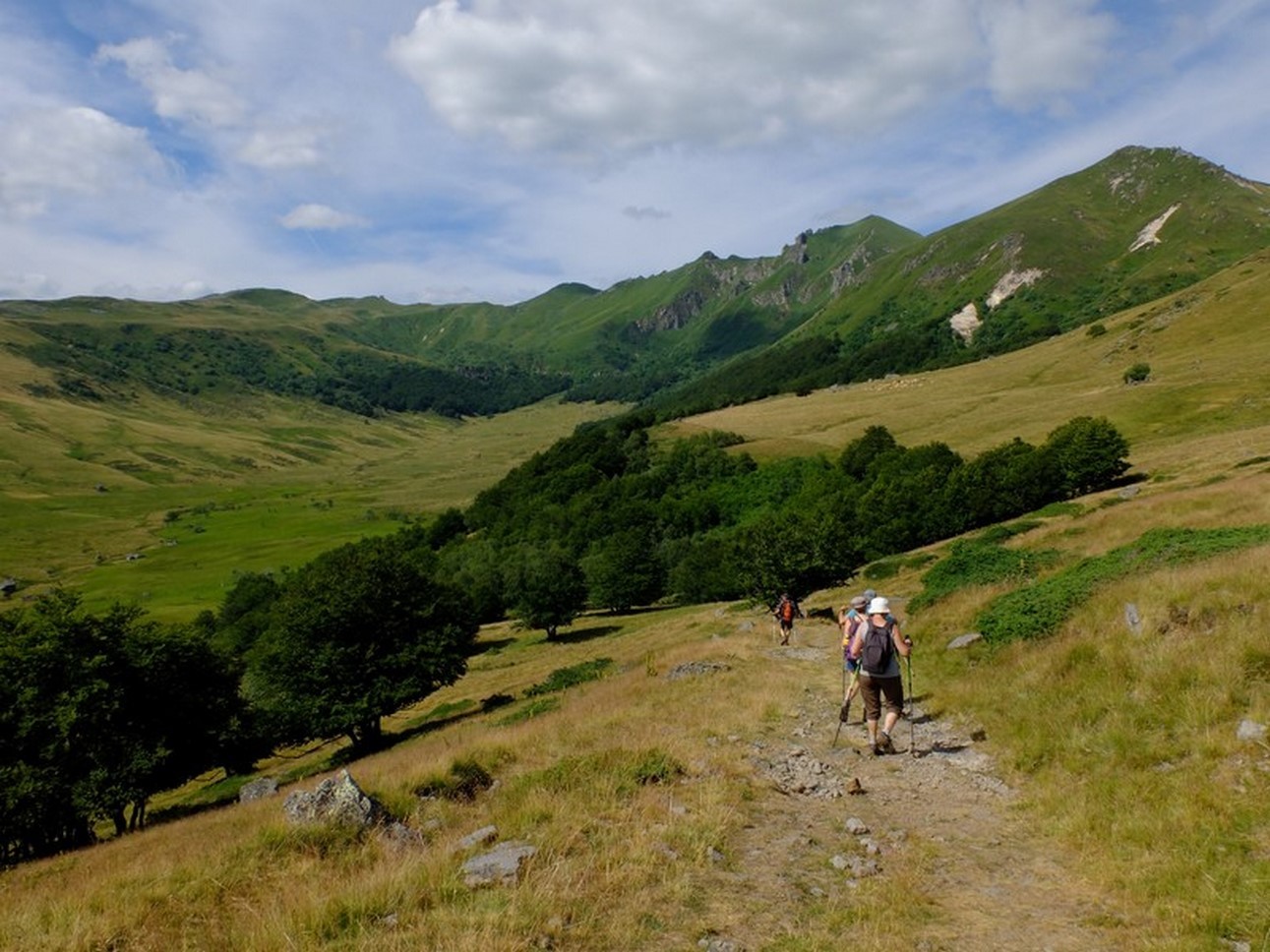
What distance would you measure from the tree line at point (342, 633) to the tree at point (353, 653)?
4.2 inches

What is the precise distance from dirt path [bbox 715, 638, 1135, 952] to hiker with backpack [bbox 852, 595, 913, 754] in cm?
48

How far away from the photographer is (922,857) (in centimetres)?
924

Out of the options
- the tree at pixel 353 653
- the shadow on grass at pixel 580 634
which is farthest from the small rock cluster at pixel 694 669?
the shadow on grass at pixel 580 634

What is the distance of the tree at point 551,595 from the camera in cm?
7550

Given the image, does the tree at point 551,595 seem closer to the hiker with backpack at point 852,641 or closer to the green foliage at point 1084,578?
the green foliage at point 1084,578

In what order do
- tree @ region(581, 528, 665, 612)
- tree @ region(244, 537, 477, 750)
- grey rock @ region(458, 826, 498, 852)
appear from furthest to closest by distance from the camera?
tree @ region(581, 528, 665, 612), tree @ region(244, 537, 477, 750), grey rock @ region(458, 826, 498, 852)

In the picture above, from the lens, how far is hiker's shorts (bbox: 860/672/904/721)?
544 inches

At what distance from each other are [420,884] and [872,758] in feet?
29.7

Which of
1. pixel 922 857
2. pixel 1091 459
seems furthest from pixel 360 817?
pixel 1091 459

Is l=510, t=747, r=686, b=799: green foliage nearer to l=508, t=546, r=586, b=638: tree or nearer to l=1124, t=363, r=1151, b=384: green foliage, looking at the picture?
l=508, t=546, r=586, b=638: tree

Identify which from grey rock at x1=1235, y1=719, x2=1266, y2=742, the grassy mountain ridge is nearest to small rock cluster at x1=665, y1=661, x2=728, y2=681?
the grassy mountain ridge

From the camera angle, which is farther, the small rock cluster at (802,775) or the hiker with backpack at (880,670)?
the hiker with backpack at (880,670)

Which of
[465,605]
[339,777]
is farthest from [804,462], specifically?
[339,777]

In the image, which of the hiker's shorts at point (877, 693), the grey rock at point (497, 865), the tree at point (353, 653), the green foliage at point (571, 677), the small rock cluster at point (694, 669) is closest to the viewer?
the grey rock at point (497, 865)
